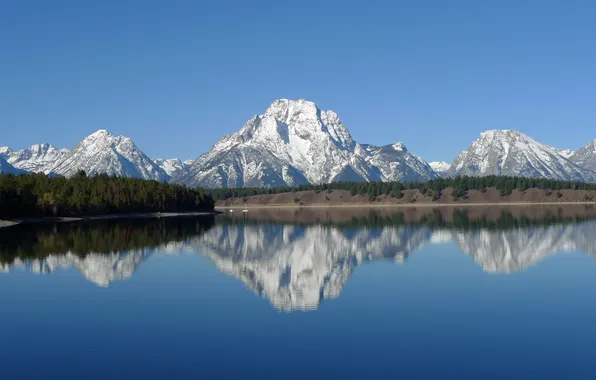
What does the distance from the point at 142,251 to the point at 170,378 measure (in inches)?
2641

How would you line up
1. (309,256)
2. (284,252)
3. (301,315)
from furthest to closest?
(284,252) < (309,256) < (301,315)

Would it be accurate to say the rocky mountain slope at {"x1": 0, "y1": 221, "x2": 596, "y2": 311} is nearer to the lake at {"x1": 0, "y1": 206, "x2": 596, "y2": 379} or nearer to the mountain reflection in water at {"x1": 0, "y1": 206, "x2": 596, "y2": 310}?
the mountain reflection in water at {"x1": 0, "y1": 206, "x2": 596, "y2": 310}

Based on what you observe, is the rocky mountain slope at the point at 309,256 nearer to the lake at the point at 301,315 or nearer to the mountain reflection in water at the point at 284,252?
the mountain reflection in water at the point at 284,252

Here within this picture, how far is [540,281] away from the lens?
200 feet

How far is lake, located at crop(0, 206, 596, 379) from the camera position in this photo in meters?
32.3

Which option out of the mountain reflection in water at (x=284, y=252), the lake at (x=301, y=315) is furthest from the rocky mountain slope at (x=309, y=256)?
the lake at (x=301, y=315)

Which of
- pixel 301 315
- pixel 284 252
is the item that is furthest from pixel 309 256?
pixel 301 315

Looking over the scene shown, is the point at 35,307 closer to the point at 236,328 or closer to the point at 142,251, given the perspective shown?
the point at 236,328

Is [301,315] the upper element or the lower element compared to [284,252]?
lower

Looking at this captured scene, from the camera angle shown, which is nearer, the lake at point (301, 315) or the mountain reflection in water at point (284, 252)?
the lake at point (301, 315)

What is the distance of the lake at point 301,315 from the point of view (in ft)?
106

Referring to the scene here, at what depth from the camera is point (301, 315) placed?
4559 centimetres

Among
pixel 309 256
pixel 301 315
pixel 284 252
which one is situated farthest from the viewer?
pixel 284 252

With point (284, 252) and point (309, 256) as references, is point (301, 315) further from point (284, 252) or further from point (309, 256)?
point (284, 252)
